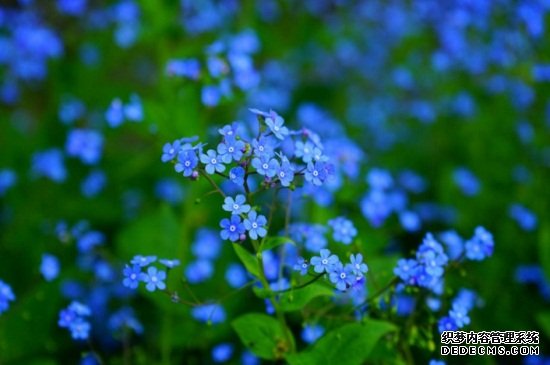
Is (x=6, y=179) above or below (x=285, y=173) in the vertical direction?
above

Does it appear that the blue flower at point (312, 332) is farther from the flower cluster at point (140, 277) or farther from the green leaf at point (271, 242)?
the flower cluster at point (140, 277)

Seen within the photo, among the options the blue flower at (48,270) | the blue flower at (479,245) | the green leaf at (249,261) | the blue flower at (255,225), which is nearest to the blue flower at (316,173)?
the blue flower at (255,225)

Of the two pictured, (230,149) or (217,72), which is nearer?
(230,149)

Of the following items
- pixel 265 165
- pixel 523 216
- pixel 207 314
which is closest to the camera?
pixel 265 165

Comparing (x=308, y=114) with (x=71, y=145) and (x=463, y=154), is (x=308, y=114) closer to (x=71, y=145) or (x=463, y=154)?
(x=463, y=154)

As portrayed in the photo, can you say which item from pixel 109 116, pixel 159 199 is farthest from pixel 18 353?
→ pixel 159 199

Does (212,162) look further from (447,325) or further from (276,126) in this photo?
(447,325)

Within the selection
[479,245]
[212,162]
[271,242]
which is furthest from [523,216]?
[212,162]
